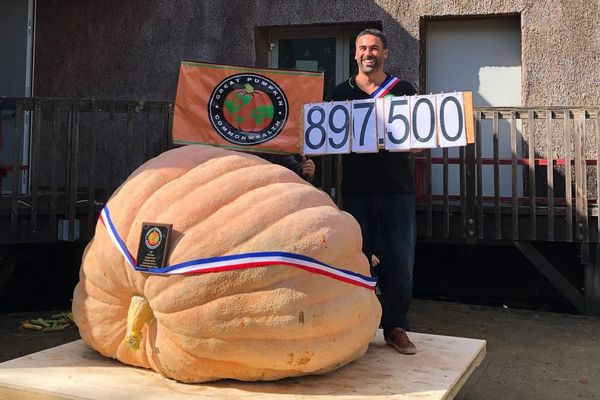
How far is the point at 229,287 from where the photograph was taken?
7.06ft

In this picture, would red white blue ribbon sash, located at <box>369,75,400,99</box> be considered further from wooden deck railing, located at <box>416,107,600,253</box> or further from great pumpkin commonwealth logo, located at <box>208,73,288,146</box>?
wooden deck railing, located at <box>416,107,600,253</box>

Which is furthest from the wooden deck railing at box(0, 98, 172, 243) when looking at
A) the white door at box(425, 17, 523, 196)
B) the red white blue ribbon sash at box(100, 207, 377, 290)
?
the white door at box(425, 17, 523, 196)

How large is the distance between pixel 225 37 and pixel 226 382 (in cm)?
615

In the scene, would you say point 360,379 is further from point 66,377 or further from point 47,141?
point 47,141

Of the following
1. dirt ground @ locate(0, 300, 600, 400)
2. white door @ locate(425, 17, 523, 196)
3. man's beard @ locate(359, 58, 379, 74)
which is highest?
white door @ locate(425, 17, 523, 196)

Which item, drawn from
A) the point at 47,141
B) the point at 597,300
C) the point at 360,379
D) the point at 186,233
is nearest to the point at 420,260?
the point at 597,300

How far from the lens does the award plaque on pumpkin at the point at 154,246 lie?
7.34ft

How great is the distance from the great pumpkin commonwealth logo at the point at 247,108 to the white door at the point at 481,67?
7.85ft

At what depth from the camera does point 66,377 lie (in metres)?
2.37

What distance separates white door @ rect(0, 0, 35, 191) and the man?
5458 mm

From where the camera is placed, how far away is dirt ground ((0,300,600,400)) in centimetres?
370

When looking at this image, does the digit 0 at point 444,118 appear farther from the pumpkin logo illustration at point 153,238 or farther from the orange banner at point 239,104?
the orange banner at point 239,104

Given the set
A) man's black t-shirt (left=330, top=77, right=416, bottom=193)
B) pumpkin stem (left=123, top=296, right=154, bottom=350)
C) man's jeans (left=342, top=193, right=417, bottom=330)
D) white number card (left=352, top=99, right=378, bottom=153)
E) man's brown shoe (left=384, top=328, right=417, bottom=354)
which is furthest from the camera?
white number card (left=352, top=99, right=378, bottom=153)

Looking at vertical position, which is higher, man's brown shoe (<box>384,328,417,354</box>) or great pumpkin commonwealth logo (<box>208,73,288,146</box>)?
great pumpkin commonwealth logo (<box>208,73,288,146</box>)
